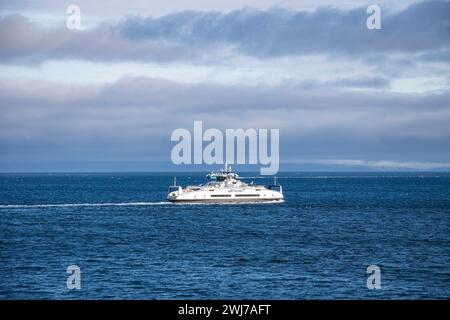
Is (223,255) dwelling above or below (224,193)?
below

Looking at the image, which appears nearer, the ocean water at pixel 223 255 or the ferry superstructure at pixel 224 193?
the ocean water at pixel 223 255

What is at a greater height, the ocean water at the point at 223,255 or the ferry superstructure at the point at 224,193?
the ferry superstructure at the point at 224,193

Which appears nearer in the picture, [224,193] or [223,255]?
[223,255]

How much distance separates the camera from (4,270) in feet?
207

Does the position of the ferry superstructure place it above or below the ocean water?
above

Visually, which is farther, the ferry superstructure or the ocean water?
the ferry superstructure
